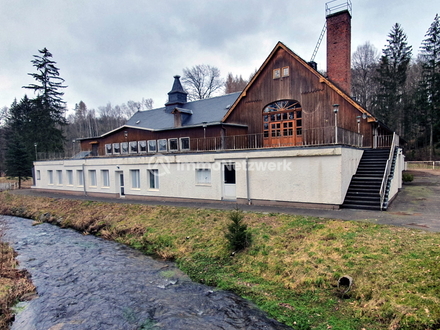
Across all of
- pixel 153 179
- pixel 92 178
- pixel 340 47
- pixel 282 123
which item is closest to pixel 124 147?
pixel 92 178

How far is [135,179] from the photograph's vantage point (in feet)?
67.9

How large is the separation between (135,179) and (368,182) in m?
15.7

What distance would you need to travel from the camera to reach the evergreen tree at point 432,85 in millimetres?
35781

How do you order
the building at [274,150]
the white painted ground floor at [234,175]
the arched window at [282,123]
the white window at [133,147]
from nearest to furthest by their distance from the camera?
1. the white painted ground floor at [234,175]
2. the building at [274,150]
3. the arched window at [282,123]
4. the white window at [133,147]

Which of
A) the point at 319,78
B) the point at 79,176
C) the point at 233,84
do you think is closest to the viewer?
the point at 319,78

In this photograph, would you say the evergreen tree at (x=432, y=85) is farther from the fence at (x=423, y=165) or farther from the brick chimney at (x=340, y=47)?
the brick chimney at (x=340, y=47)

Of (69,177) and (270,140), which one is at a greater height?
(270,140)

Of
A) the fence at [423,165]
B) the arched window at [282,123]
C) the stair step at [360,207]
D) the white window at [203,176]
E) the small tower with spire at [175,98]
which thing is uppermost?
the small tower with spire at [175,98]

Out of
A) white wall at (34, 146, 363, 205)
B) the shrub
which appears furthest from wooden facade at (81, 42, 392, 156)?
the shrub

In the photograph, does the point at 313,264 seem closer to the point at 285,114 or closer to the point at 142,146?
the point at 285,114

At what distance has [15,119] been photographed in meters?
51.8

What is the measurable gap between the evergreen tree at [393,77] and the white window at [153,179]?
116 ft

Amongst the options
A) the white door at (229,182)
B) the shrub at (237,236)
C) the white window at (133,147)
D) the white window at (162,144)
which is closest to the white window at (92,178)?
the white window at (133,147)

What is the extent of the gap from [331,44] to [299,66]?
4.08 meters
